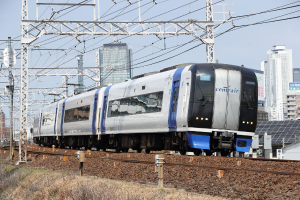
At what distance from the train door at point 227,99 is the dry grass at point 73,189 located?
18.2 ft

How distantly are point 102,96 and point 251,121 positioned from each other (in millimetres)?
10233

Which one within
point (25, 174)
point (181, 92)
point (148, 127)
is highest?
point (181, 92)

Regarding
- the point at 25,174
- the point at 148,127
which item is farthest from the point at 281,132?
the point at 25,174

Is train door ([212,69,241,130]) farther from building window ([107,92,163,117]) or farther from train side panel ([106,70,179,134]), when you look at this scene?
building window ([107,92,163,117])

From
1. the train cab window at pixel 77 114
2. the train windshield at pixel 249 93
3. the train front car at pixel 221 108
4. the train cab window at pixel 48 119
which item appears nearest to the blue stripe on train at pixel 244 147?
the train front car at pixel 221 108

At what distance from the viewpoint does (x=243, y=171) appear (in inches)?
430

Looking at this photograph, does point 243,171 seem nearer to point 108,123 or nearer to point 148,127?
point 148,127

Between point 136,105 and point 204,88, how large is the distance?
15.5ft

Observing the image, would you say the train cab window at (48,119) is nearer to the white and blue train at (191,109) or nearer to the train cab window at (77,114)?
the train cab window at (77,114)

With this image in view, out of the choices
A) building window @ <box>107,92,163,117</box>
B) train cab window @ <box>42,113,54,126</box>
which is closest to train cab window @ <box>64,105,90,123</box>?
building window @ <box>107,92,163,117</box>

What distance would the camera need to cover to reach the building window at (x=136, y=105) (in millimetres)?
19203

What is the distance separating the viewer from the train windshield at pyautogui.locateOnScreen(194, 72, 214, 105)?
55.7 feet

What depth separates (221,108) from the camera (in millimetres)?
17250

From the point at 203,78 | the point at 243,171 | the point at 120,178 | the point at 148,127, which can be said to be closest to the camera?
A: the point at 243,171
